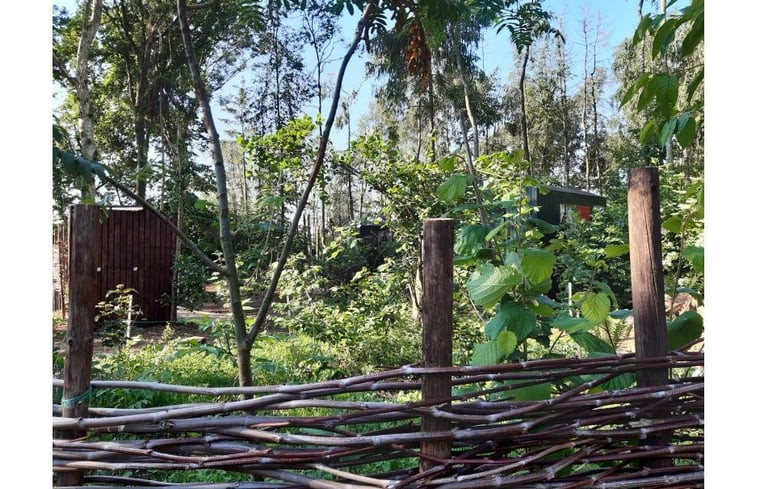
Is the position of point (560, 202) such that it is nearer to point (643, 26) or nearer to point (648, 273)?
point (643, 26)

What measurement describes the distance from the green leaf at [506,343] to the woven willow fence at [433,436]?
60 mm

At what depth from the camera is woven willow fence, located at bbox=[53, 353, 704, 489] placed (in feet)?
2.93

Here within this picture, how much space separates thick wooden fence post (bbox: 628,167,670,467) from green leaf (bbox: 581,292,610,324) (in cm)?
9

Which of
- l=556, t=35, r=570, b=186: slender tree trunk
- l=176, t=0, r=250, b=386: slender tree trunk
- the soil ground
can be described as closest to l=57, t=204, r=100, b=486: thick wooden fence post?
l=176, t=0, r=250, b=386: slender tree trunk

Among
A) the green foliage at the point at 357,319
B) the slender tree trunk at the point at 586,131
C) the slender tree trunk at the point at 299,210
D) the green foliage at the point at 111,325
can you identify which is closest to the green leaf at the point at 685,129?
the slender tree trunk at the point at 299,210

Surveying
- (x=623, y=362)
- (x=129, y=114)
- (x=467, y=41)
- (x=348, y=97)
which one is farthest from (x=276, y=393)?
(x=129, y=114)

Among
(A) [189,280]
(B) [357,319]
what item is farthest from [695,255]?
(A) [189,280]

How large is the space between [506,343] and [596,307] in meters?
0.22

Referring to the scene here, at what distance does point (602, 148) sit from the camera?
12.6 metres

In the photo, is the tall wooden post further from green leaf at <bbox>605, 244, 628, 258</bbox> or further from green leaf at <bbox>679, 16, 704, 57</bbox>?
green leaf at <bbox>679, 16, 704, 57</bbox>
